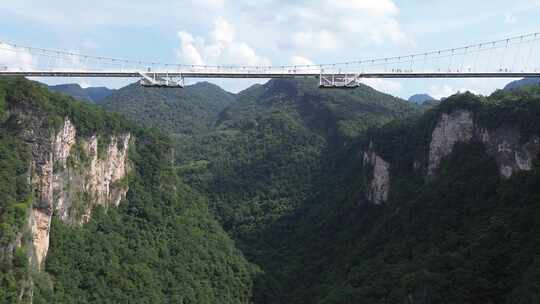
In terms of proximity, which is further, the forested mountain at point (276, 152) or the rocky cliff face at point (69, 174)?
the forested mountain at point (276, 152)

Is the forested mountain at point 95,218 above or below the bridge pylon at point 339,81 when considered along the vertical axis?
below

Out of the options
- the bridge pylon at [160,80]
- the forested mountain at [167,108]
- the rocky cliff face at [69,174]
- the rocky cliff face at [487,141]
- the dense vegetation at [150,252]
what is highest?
the forested mountain at [167,108]

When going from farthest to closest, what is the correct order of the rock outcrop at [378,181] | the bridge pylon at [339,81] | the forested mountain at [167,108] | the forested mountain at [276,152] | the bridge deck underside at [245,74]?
the forested mountain at [167,108]
the forested mountain at [276,152]
the rock outcrop at [378,181]
the bridge deck underside at [245,74]
the bridge pylon at [339,81]

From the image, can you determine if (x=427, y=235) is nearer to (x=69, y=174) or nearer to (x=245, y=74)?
(x=245, y=74)

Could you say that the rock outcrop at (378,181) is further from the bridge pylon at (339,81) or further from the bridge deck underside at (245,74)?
the bridge pylon at (339,81)

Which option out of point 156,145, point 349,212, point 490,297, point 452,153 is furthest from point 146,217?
point 490,297

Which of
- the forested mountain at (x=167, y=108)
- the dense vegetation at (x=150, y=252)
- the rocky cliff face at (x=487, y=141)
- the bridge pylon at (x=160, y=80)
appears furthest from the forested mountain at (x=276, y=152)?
the bridge pylon at (x=160, y=80)

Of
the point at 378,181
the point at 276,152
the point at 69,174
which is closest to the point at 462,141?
the point at 378,181
